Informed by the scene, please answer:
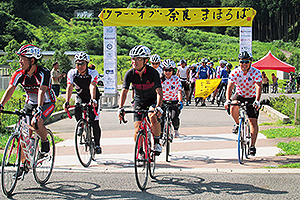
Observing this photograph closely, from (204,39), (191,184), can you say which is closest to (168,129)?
(191,184)

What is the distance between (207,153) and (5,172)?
441 centimetres

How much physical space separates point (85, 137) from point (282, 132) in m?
5.30

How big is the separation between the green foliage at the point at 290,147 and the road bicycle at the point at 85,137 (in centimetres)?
374

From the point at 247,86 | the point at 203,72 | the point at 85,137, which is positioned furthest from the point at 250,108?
the point at 203,72

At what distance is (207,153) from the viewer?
8.80m

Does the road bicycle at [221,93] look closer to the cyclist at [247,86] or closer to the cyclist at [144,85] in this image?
the cyclist at [247,86]

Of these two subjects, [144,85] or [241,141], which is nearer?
[144,85]

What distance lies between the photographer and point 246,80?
320 inches

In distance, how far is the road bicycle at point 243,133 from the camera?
7739mm

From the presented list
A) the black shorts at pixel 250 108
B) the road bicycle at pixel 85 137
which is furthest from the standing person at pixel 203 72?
the road bicycle at pixel 85 137

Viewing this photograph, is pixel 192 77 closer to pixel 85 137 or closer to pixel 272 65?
pixel 272 65

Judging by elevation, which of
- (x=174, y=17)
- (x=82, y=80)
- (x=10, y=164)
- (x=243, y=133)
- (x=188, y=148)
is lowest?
(x=188, y=148)

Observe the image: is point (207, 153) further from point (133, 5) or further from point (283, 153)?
point (133, 5)

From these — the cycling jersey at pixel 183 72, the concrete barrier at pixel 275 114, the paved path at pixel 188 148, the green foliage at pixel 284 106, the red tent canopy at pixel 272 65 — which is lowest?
the paved path at pixel 188 148
